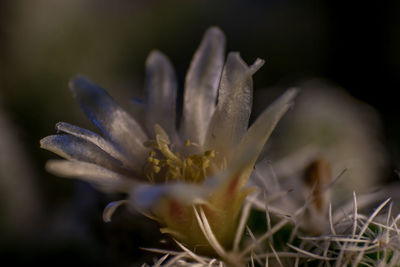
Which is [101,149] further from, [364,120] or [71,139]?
[364,120]

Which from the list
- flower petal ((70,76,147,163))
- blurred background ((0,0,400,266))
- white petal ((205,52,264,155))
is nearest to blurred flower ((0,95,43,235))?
blurred background ((0,0,400,266))

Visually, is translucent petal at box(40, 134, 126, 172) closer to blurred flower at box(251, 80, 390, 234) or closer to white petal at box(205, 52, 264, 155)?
white petal at box(205, 52, 264, 155)

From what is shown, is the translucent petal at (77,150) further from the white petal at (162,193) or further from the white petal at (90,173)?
the white petal at (162,193)

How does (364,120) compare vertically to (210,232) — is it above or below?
below

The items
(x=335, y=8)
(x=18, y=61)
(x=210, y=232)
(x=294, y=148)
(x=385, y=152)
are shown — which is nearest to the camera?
(x=210, y=232)

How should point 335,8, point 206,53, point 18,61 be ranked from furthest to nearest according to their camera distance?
point 335,8
point 18,61
point 206,53

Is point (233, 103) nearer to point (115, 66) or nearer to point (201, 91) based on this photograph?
point (201, 91)

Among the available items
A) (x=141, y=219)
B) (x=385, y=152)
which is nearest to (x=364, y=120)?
(x=385, y=152)
